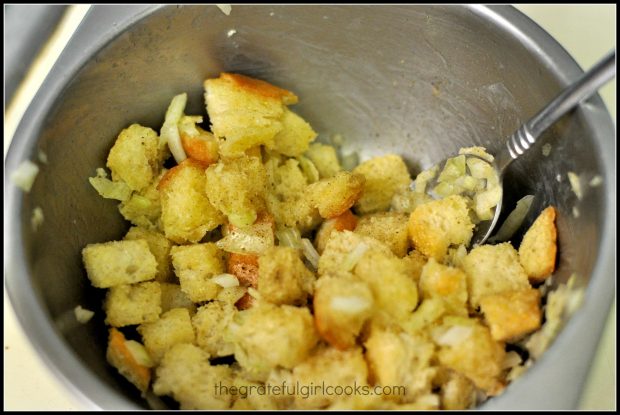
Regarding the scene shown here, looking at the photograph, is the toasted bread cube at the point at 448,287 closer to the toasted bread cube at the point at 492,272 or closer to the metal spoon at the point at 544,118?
the toasted bread cube at the point at 492,272

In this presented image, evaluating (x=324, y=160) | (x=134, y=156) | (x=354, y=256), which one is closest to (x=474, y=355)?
(x=354, y=256)

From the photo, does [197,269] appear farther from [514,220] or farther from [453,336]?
[514,220]

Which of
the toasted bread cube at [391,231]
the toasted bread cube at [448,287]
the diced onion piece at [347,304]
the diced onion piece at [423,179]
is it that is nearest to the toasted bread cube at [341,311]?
the diced onion piece at [347,304]

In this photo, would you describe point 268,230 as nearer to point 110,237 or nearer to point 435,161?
point 110,237

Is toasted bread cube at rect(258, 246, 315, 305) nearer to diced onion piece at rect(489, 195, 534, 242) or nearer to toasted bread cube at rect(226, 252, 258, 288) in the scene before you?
toasted bread cube at rect(226, 252, 258, 288)

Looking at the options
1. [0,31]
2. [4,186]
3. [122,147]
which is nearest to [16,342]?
[4,186]

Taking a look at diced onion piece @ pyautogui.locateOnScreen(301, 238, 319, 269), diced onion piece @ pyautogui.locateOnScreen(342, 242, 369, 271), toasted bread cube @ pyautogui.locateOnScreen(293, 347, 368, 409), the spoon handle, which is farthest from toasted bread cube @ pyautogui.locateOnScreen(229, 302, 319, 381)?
the spoon handle

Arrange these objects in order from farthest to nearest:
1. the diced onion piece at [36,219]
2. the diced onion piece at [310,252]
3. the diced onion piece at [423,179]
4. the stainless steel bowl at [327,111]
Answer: the diced onion piece at [423,179] → the diced onion piece at [310,252] → the diced onion piece at [36,219] → the stainless steel bowl at [327,111]
